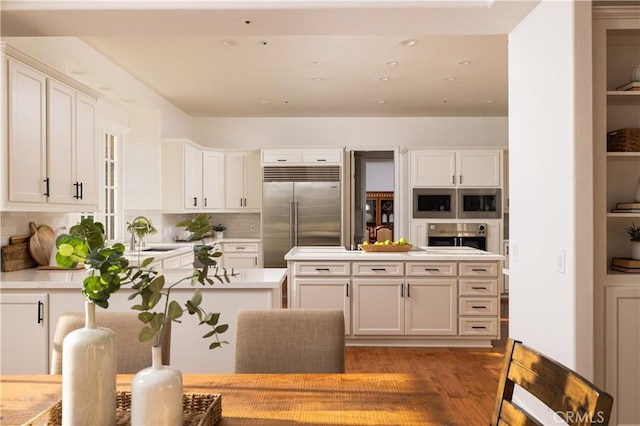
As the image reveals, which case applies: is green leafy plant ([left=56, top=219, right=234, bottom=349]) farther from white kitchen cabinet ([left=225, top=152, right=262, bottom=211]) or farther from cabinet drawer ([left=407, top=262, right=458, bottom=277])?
white kitchen cabinet ([left=225, top=152, right=262, bottom=211])

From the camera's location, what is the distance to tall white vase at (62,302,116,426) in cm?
100

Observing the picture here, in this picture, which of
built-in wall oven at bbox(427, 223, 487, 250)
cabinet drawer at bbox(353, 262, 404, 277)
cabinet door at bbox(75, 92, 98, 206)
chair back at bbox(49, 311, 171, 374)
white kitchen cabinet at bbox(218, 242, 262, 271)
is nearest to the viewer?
chair back at bbox(49, 311, 171, 374)

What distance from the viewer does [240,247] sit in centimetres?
677

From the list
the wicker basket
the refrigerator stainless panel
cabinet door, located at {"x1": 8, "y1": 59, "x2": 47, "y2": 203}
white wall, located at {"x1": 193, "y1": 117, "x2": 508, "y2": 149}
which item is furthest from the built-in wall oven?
cabinet door, located at {"x1": 8, "y1": 59, "x2": 47, "y2": 203}

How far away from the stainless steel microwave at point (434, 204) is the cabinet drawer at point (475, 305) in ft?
7.87

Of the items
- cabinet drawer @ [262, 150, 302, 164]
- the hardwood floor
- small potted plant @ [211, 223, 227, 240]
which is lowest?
the hardwood floor

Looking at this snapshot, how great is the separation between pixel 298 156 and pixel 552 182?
4655 millimetres

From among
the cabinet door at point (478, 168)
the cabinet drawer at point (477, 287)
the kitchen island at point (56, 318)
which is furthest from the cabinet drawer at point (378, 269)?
the cabinet door at point (478, 168)

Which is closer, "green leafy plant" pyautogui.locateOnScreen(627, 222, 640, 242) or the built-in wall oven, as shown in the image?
"green leafy plant" pyautogui.locateOnScreen(627, 222, 640, 242)

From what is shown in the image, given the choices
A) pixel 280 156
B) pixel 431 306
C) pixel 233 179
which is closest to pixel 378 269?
pixel 431 306

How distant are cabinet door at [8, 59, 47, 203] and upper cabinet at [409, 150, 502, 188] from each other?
4.66 meters

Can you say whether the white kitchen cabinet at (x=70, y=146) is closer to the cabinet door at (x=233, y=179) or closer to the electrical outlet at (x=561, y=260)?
the electrical outlet at (x=561, y=260)

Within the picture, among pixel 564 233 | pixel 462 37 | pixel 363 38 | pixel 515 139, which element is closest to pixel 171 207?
pixel 363 38

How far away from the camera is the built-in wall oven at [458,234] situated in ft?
21.1
